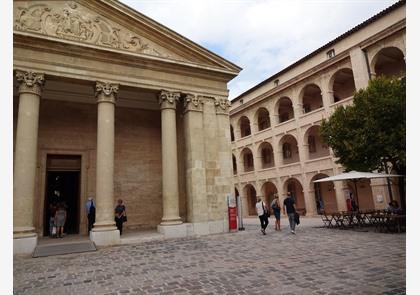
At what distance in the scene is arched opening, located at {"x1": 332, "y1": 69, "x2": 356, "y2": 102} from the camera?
24.5m

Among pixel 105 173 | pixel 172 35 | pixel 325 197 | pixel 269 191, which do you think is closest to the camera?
pixel 105 173

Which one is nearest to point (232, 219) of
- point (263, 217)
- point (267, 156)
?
point (263, 217)

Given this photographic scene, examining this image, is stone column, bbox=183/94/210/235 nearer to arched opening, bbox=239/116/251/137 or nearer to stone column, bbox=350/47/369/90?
stone column, bbox=350/47/369/90

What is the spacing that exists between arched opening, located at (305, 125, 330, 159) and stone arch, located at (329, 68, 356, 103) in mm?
3503

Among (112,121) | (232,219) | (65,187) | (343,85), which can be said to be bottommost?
(232,219)

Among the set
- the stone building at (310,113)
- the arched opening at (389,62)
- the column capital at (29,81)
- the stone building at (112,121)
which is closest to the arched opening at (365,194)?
the stone building at (310,113)

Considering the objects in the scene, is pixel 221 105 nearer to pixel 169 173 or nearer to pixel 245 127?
pixel 169 173

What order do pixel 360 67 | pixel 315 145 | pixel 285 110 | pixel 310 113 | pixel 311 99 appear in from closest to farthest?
pixel 360 67 → pixel 310 113 → pixel 315 145 → pixel 311 99 → pixel 285 110

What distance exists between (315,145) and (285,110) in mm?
5056

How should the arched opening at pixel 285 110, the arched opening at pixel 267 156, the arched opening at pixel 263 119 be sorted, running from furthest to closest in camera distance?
1. the arched opening at pixel 263 119
2. the arched opening at pixel 267 156
3. the arched opening at pixel 285 110

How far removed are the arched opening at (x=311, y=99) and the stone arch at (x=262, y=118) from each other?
14.0 ft

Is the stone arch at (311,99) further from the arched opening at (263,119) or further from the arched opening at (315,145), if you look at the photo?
the arched opening at (263,119)

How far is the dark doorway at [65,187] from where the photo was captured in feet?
50.3

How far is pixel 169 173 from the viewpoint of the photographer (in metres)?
13.8
